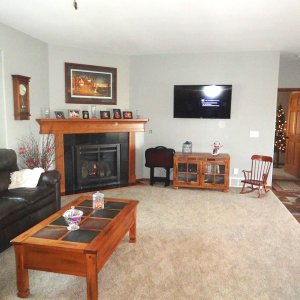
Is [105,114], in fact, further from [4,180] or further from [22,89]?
[4,180]

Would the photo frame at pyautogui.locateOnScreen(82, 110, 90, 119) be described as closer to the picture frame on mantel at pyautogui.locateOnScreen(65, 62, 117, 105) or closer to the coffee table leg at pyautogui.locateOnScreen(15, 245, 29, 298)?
the picture frame on mantel at pyautogui.locateOnScreen(65, 62, 117, 105)

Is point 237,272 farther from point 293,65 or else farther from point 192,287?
point 293,65

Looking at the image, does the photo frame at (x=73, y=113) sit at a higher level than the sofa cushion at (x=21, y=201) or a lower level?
higher

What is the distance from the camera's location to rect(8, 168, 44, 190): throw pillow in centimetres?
367

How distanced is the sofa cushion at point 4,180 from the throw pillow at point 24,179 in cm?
6

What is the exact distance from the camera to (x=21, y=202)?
3.19 meters

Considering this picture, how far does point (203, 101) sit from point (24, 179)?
3493mm

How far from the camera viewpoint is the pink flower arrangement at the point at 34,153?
4434 mm

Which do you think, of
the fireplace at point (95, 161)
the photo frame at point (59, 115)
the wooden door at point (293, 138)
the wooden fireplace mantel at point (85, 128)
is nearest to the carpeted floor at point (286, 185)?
the wooden door at point (293, 138)

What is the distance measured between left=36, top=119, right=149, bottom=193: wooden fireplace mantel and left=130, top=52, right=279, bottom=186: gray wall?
33 cm

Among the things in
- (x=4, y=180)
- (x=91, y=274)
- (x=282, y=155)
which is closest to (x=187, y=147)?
(x=4, y=180)

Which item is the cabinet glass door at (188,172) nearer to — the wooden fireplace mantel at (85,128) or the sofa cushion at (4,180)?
the wooden fireplace mantel at (85,128)

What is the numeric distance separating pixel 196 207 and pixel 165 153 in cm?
140

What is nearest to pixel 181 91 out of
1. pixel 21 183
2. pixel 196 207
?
pixel 196 207
